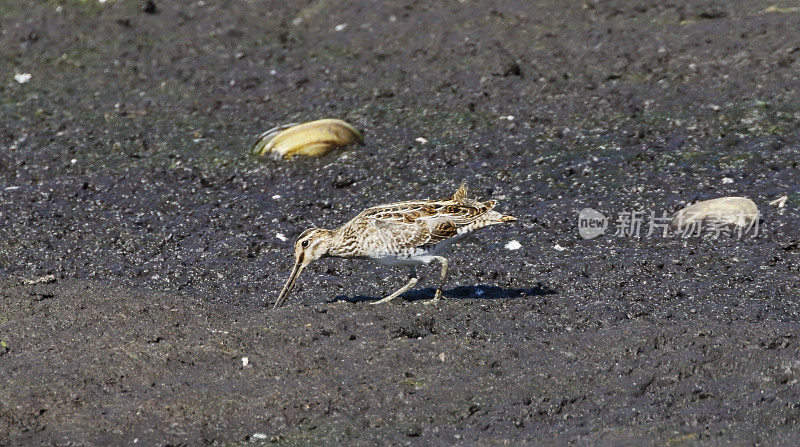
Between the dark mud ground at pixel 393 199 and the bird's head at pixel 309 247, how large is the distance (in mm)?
365

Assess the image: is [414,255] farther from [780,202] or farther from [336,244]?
[780,202]

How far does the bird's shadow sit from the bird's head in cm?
55

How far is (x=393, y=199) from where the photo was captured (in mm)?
11078

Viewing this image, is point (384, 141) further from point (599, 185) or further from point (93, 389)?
point (93, 389)

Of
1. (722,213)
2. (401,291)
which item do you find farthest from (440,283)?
(722,213)

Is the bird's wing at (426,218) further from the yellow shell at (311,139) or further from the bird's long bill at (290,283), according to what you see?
the yellow shell at (311,139)

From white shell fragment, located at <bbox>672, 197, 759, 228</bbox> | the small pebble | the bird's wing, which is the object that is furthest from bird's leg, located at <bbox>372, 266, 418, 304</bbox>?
the small pebble

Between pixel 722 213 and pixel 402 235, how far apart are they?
3.54 meters

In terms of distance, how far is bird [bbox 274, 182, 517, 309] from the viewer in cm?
844

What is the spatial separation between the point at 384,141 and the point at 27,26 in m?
8.38

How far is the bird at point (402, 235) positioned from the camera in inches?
332

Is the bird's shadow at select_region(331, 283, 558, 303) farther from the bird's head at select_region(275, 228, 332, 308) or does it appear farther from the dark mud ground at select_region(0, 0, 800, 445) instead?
the bird's head at select_region(275, 228, 332, 308)

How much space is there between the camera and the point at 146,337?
779 centimetres

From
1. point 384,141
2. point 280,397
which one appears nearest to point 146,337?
point 280,397
